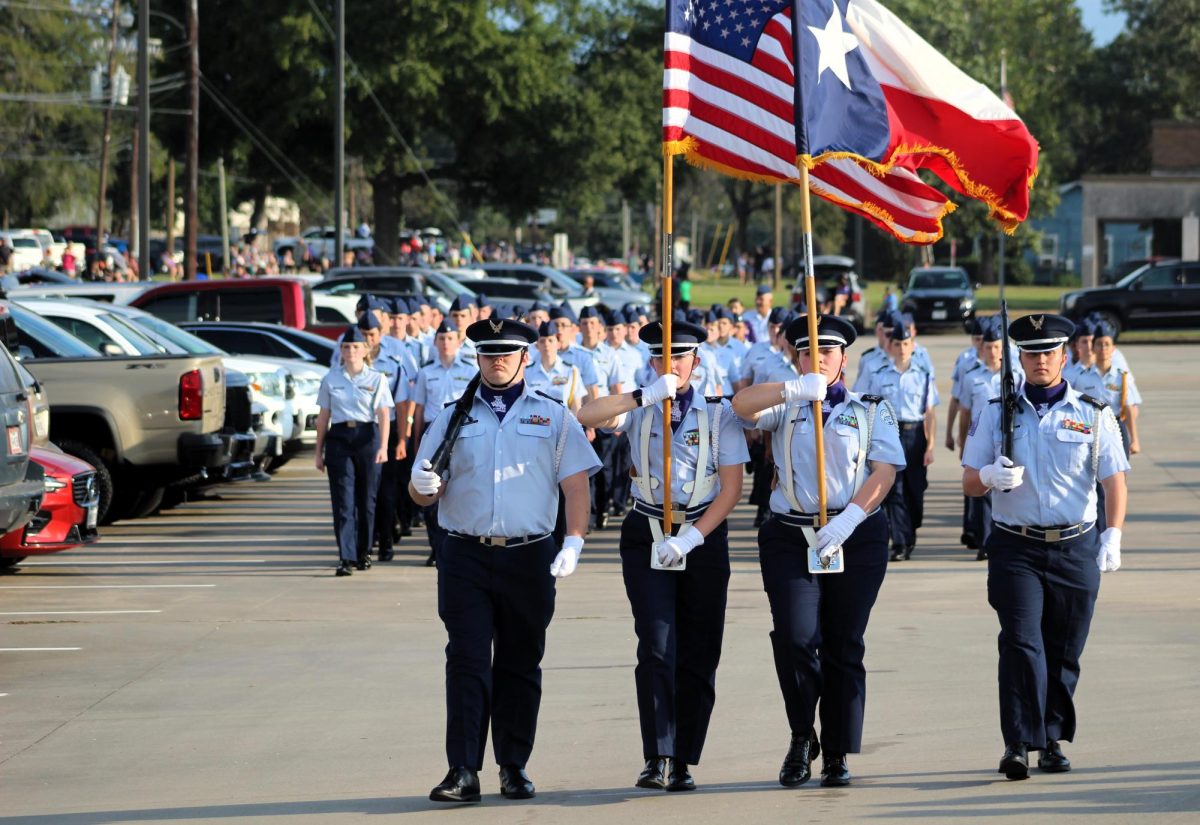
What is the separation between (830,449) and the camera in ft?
25.2

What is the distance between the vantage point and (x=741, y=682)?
9570mm

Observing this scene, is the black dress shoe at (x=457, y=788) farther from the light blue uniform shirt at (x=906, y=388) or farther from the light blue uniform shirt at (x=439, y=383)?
the light blue uniform shirt at (x=906, y=388)

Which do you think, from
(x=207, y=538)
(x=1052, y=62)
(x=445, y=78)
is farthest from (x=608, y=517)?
(x=1052, y=62)

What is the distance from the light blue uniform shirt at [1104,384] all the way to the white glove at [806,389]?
6.61 metres

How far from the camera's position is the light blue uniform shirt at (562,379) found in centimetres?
1450

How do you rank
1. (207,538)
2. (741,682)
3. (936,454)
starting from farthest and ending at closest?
(936,454) → (207,538) → (741,682)

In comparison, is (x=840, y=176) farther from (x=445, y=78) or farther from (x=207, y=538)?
(x=445, y=78)

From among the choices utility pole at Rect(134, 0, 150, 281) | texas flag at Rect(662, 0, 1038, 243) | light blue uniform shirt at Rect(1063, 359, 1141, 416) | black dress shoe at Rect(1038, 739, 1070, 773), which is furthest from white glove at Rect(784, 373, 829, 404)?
utility pole at Rect(134, 0, 150, 281)

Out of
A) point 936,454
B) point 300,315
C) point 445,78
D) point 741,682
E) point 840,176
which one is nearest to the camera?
point 840,176

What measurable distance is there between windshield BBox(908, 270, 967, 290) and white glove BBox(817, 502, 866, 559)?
41.6m

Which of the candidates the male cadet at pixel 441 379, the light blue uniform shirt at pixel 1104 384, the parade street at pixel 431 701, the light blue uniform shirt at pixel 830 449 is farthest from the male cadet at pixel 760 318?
the light blue uniform shirt at pixel 830 449

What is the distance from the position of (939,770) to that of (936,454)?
15.0 m

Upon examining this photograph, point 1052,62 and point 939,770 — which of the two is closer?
point 939,770

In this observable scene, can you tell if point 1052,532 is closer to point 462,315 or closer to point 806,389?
point 806,389
